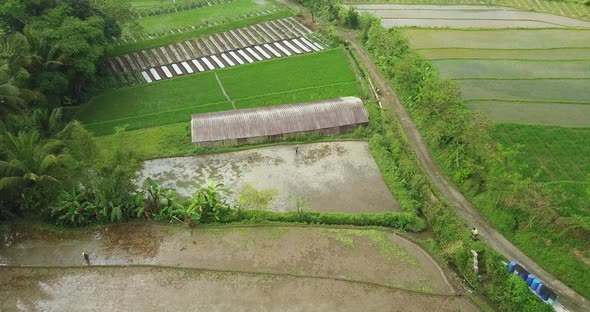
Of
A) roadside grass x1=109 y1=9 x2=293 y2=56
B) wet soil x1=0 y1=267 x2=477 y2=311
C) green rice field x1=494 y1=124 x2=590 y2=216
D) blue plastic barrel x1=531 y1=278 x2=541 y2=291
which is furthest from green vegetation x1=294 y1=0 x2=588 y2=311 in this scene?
roadside grass x1=109 y1=9 x2=293 y2=56

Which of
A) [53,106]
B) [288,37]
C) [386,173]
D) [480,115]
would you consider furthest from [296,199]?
[288,37]

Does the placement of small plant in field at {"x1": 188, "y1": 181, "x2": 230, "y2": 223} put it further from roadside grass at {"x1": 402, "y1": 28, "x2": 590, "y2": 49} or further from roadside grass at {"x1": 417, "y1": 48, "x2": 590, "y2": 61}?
roadside grass at {"x1": 402, "y1": 28, "x2": 590, "y2": 49}

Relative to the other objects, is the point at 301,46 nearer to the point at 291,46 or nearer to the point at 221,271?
the point at 291,46

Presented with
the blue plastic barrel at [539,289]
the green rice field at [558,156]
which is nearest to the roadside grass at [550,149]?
the green rice field at [558,156]

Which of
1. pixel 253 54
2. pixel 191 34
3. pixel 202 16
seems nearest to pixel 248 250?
pixel 253 54

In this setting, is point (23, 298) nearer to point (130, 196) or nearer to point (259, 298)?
point (130, 196)

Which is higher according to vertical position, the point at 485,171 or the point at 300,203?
the point at 485,171

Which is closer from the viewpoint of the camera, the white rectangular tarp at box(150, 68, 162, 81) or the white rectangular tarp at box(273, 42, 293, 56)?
the white rectangular tarp at box(150, 68, 162, 81)
